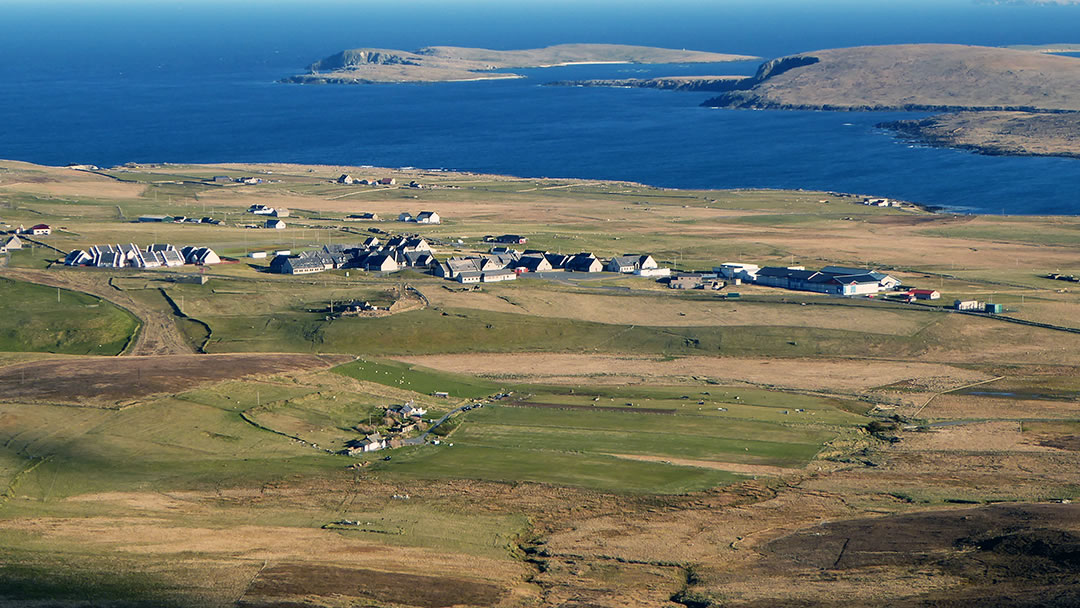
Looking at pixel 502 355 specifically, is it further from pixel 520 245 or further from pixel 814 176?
pixel 814 176

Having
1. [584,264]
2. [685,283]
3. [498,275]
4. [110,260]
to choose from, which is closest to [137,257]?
[110,260]

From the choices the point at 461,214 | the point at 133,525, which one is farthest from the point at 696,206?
the point at 133,525

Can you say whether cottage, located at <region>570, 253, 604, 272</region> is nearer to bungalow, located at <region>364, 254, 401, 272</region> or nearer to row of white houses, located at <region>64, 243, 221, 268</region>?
bungalow, located at <region>364, 254, 401, 272</region>

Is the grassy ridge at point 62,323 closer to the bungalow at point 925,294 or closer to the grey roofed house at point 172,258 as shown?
the grey roofed house at point 172,258

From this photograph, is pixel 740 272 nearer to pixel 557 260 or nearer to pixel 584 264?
pixel 584 264

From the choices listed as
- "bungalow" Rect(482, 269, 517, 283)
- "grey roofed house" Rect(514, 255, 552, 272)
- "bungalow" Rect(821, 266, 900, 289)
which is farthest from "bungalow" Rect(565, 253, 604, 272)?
"bungalow" Rect(821, 266, 900, 289)

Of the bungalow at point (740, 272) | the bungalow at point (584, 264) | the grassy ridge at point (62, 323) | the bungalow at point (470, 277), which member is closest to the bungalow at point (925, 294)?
the bungalow at point (740, 272)
